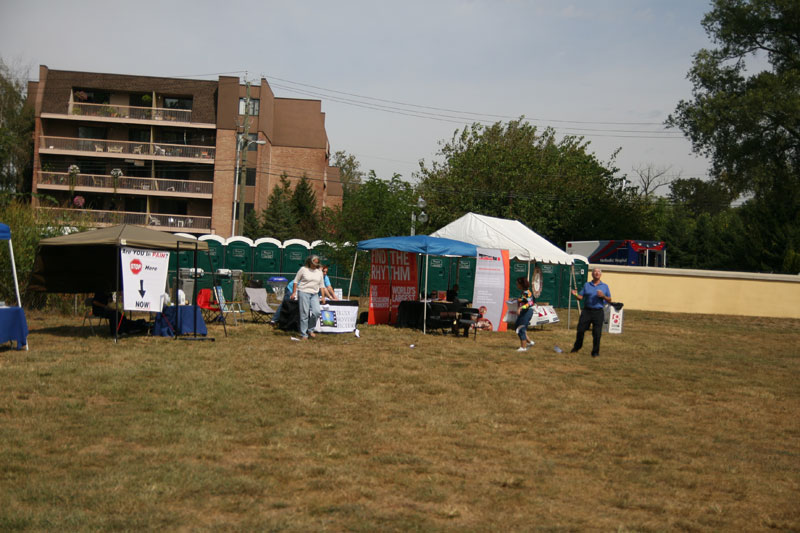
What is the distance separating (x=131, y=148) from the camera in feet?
166

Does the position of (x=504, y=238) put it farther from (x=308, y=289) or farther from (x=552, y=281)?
(x=552, y=281)

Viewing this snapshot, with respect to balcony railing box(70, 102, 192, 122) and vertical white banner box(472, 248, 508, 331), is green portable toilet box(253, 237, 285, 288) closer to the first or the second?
vertical white banner box(472, 248, 508, 331)

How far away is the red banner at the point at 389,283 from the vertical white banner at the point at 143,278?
6788 mm

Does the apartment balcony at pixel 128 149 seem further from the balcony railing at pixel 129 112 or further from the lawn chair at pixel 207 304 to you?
the lawn chair at pixel 207 304

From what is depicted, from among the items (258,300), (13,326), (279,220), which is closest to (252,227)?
(279,220)

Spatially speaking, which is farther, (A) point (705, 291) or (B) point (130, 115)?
(B) point (130, 115)

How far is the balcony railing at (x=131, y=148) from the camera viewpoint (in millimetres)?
50250

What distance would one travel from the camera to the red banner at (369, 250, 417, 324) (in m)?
19.5

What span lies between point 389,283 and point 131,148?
36.7 metres

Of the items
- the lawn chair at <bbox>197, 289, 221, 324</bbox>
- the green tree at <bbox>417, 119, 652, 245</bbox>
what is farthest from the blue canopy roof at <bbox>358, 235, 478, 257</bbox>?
the green tree at <bbox>417, 119, 652, 245</bbox>

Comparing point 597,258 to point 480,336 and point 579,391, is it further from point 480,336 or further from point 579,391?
point 579,391

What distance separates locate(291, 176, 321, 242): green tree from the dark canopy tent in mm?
32829

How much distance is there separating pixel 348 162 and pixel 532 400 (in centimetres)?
7675

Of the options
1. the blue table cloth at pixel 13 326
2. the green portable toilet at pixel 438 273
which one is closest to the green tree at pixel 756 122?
the green portable toilet at pixel 438 273
